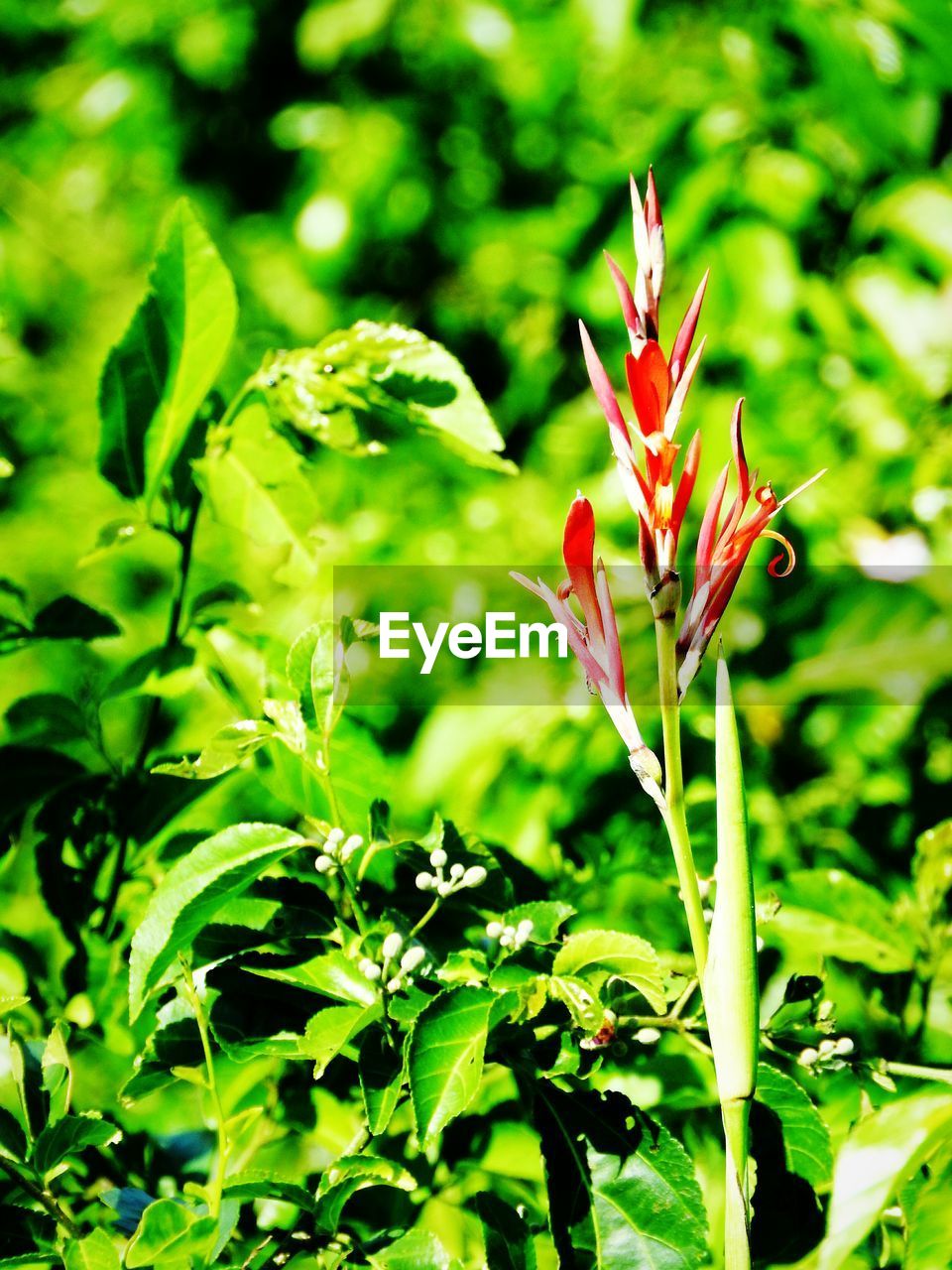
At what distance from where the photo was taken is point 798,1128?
23.2 inches

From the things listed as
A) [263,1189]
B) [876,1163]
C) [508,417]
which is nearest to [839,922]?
[876,1163]

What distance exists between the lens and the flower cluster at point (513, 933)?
0.58m

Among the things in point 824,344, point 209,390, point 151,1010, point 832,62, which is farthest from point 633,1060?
point 832,62

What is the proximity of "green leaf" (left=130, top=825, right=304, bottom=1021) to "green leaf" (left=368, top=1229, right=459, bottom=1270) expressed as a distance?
0.17m

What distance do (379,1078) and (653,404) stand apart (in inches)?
13.7

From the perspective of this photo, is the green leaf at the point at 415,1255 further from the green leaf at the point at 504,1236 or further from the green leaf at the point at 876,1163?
the green leaf at the point at 876,1163

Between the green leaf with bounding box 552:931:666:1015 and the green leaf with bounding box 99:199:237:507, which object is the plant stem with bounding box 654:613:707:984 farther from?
the green leaf with bounding box 99:199:237:507

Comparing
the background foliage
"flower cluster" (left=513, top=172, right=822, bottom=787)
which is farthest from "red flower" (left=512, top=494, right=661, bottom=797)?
the background foliage

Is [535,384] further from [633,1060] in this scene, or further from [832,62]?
[633,1060]

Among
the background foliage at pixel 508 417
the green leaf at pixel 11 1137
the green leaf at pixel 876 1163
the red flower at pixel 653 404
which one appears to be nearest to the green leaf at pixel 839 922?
the background foliage at pixel 508 417

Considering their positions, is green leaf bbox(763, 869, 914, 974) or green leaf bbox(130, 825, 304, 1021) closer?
green leaf bbox(130, 825, 304, 1021)

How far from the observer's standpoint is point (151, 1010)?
68 cm

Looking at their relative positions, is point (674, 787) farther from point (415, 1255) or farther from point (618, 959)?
point (415, 1255)

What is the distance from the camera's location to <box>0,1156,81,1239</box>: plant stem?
1.84ft
